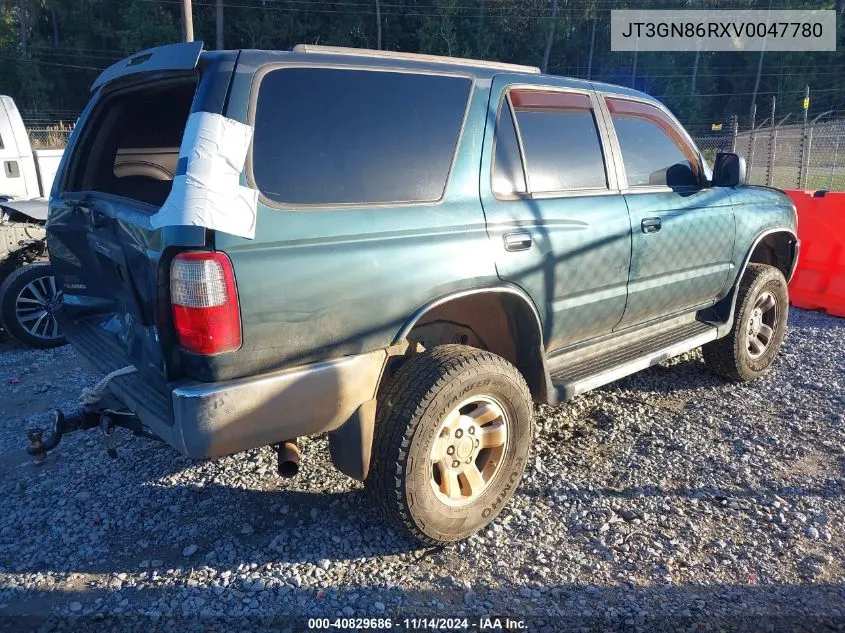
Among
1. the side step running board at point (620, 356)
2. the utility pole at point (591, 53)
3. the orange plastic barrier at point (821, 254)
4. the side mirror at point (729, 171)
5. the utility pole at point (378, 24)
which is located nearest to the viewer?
the side step running board at point (620, 356)

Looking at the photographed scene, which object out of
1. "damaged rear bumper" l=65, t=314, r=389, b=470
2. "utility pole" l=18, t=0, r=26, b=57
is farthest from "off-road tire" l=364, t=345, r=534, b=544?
"utility pole" l=18, t=0, r=26, b=57

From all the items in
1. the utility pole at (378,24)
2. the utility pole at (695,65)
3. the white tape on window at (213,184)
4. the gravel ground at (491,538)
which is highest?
the utility pole at (378,24)

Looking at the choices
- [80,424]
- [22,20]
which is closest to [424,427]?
[80,424]

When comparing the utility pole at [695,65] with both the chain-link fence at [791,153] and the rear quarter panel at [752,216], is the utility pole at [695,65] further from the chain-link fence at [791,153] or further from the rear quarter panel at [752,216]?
the rear quarter panel at [752,216]

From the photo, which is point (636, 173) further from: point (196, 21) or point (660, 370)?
point (196, 21)

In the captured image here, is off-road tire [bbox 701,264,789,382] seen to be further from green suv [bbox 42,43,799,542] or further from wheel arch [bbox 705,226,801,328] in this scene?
green suv [bbox 42,43,799,542]

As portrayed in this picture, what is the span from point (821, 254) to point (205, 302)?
6867mm

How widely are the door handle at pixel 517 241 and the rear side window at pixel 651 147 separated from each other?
3.63 feet

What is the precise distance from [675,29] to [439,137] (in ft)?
148

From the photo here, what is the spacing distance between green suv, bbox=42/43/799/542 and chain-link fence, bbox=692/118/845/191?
872 cm

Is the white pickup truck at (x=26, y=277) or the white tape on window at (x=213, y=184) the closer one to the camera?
the white tape on window at (x=213, y=184)

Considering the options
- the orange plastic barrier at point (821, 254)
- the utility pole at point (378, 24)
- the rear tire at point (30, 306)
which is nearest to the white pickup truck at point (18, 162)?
the rear tire at point (30, 306)

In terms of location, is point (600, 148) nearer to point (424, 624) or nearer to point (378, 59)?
point (378, 59)

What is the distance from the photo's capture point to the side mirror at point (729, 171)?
4.12 m
